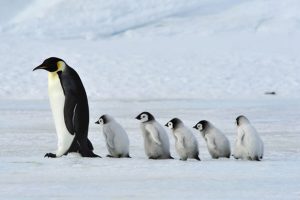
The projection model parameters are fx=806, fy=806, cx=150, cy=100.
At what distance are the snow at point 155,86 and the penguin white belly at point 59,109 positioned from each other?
270 millimetres

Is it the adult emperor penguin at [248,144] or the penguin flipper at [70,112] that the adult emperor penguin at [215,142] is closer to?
the adult emperor penguin at [248,144]

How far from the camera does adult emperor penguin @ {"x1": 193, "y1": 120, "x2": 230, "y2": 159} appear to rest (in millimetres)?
5367

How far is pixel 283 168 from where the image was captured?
467 cm

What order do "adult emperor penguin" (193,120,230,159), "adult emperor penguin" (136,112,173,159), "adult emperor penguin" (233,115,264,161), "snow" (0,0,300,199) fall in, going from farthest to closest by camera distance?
"adult emperor penguin" (193,120,230,159), "adult emperor penguin" (136,112,173,159), "adult emperor penguin" (233,115,264,161), "snow" (0,0,300,199)

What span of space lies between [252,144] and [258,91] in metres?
10.5

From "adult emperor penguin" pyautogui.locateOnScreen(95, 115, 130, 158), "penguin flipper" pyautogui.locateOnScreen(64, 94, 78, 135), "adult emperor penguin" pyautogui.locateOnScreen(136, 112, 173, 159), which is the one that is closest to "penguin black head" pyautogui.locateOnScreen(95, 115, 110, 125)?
"adult emperor penguin" pyautogui.locateOnScreen(95, 115, 130, 158)

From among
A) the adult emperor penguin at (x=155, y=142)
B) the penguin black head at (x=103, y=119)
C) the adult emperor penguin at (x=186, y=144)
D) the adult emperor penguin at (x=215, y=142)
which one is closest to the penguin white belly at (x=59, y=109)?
the penguin black head at (x=103, y=119)

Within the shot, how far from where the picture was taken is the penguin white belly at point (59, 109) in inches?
215

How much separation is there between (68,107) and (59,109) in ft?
0.31

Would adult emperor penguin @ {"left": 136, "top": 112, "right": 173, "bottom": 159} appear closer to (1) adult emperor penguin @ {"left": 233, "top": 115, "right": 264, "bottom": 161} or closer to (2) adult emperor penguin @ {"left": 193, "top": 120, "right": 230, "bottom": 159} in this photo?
(2) adult emperor penguin @ {"left": 193, "top": 120, "right": 230, "bottom": 159}

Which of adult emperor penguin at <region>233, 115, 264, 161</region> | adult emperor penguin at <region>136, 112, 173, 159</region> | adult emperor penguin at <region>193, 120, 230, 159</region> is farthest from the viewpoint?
adult emperor penguin at <region>193, 120, 230, 159</region>

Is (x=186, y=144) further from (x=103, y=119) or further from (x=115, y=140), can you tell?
(x=103, y=119)

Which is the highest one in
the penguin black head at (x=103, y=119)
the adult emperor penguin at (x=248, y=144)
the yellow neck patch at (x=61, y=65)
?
the yellow neck patch at (x=61, y=65)

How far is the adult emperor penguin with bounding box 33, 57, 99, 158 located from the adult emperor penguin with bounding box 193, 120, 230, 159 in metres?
0.76
